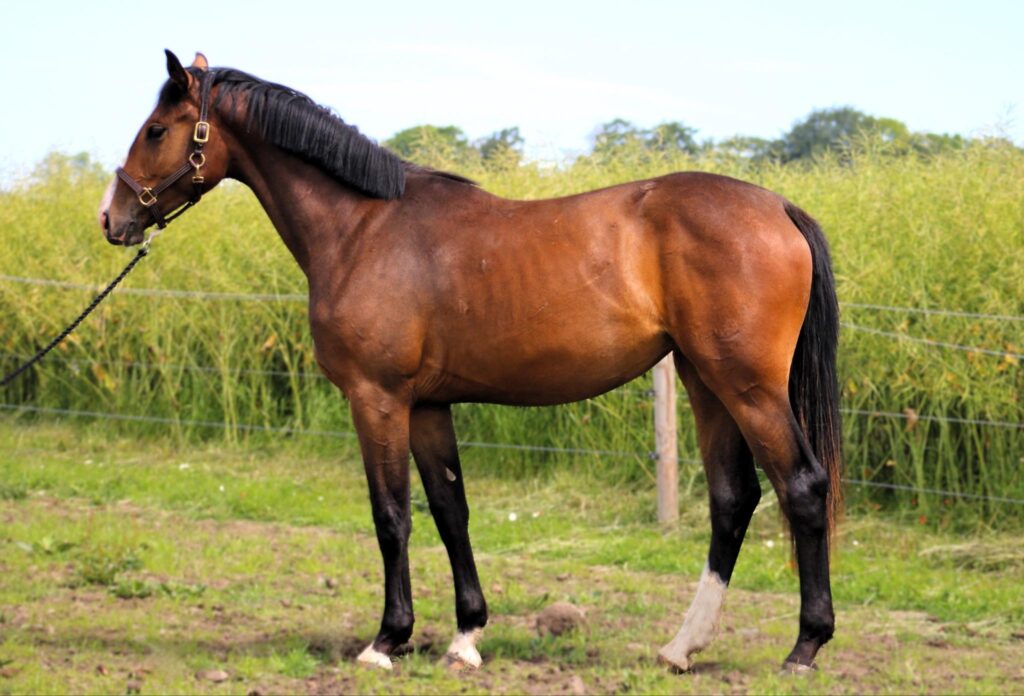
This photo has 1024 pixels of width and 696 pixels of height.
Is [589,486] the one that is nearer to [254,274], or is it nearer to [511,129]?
[254,274]

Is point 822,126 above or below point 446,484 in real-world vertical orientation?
above

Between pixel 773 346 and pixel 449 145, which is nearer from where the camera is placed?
pixel 773 346

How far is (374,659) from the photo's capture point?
4.68 metres

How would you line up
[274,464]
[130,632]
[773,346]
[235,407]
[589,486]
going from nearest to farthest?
[773,346]
[130,632]
[589,486]
[274,464]
[235,407]

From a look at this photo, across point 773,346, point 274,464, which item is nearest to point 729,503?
point 773,346

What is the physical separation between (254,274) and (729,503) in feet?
20.0

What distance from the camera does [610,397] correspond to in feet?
26.7

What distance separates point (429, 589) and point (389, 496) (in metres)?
1.40

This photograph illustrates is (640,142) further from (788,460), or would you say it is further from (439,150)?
(788,460)

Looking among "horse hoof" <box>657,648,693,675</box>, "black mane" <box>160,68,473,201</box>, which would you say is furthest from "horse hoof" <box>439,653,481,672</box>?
"black mane" <box>160,68,473,201</box>

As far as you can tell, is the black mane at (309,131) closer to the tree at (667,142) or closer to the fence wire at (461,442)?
the fence wire at (461,442)

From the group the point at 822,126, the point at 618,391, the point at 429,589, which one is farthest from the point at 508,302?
the point at 822,126

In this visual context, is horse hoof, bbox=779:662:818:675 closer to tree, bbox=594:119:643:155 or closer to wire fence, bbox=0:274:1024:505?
wire fence, bbox=0:274:1024:505

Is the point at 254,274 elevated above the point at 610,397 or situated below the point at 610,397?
above
